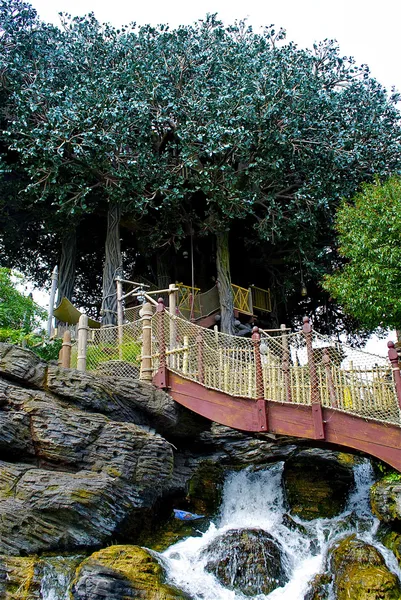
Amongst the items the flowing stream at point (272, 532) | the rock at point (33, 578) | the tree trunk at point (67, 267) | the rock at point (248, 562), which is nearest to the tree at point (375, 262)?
the flowing stream at point (272, 532)

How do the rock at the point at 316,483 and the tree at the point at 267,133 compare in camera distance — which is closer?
the rock at the point at 316,483

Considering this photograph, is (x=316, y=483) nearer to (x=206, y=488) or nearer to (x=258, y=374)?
(x=206, y=488)

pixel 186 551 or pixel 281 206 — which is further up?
pixel 281 206

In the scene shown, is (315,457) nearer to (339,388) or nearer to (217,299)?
(339,388)

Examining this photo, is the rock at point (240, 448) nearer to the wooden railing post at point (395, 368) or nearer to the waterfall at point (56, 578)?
the wooden railing post at point (395, 368)

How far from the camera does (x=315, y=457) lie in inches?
444

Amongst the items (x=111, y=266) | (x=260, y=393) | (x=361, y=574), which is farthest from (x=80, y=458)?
(x=111, y=266)

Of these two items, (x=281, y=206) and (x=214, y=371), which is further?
(x=281, y=206)

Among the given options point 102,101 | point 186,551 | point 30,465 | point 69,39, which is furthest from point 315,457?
point 69,39

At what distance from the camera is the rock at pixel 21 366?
947 centimetres

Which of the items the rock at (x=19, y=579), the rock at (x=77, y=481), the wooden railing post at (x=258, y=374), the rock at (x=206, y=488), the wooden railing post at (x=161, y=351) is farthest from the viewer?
the wooden railing post at (x=161, y=351)

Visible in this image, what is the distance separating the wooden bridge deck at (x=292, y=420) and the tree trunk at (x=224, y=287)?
7654 millimetres

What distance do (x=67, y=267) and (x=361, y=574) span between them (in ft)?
49.4

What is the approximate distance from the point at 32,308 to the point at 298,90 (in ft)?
36.6
